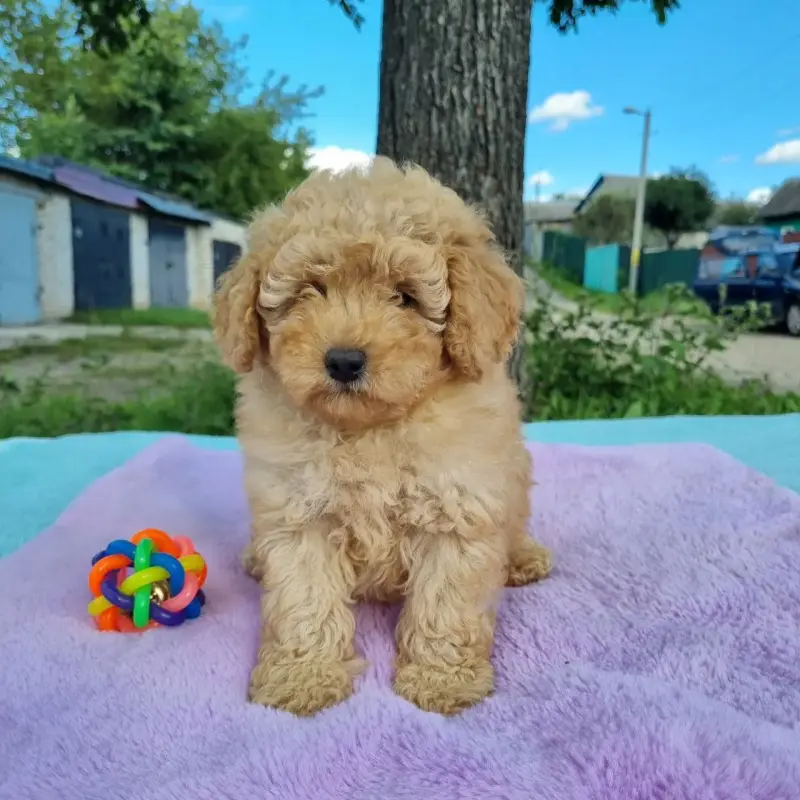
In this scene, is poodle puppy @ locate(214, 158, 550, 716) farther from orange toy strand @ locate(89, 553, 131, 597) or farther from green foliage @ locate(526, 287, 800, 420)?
green foliage @ locate(526, 287, 800, 420)

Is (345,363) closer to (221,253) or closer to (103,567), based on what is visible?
(103,567)

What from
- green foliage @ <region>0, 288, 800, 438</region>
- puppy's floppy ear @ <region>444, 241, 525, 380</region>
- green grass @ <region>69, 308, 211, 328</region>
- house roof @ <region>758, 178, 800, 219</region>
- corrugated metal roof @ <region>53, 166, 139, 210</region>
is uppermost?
house roof @ <region>758, 178, 800, 219</region>

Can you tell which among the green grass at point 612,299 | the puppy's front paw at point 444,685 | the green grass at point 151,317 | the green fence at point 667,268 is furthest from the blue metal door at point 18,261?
the green fence at point 667,268

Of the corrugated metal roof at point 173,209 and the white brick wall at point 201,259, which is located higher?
the corrugated metal roof at point 173,209

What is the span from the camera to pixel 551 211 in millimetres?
6258

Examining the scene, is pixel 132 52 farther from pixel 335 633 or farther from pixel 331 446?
pixel 335 633

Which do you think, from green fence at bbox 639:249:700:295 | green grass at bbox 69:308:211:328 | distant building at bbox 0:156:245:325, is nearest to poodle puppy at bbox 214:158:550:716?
distant building at bbox 0:156:245:325

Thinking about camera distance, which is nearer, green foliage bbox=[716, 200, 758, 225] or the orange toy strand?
the orange toy strand

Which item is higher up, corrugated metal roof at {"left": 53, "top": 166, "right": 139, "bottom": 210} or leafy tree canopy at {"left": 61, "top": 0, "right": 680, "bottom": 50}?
leafy tree canopy at {"left": 61, "top": 0, "right": 680, "bottom": 50}

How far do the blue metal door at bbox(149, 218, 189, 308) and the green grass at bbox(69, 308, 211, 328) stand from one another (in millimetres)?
54

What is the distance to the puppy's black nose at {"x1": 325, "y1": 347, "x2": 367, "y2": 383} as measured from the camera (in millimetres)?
1949

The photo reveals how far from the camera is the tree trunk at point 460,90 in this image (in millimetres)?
4301

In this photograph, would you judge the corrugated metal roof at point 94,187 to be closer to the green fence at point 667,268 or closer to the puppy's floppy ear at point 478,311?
the puppy's floppy ear at point 478,311

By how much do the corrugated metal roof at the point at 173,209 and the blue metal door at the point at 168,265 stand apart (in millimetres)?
79
